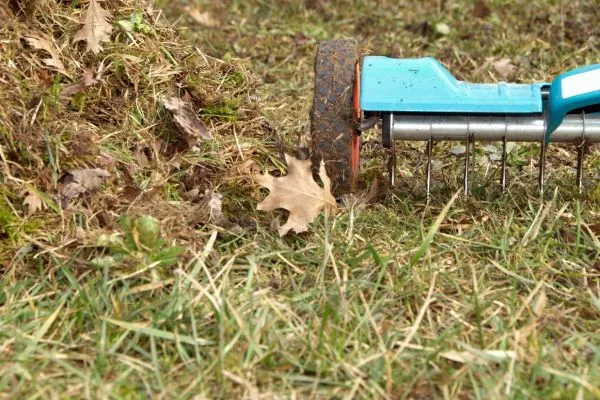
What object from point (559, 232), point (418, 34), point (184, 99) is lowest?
point (418, 34)

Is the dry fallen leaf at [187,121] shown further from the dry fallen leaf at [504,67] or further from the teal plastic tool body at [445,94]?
the dry fallen leaf at [504,67]

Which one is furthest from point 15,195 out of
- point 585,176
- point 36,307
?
point 585,176

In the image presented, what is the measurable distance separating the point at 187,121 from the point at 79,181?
48 centimetres

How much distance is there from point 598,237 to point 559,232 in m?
0.11

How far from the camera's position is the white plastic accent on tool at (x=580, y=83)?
2.54 m

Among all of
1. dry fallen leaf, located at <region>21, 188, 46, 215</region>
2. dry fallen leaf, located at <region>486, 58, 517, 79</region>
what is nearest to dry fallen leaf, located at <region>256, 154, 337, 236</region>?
dry fallen leaf, located at <region>21, 188, 46, 215</region>

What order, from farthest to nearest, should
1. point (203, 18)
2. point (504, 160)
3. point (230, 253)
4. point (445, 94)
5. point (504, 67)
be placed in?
point (203, 18) < point (504, 67) < point (504, 160) < point (445, 94) < point (230, 253)

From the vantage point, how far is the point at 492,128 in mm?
2646

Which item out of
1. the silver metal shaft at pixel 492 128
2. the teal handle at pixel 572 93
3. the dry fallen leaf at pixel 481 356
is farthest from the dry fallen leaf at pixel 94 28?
the dry fallen leaf at pixel 481 356

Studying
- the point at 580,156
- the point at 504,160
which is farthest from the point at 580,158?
the point at 504,160

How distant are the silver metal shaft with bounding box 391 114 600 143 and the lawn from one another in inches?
8.0

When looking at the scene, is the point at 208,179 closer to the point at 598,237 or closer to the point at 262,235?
the point at 262,235

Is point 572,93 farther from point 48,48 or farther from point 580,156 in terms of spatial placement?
point 48,48

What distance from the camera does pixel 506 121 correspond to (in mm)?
2641
